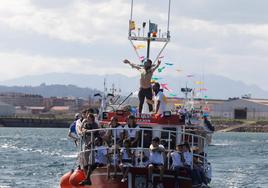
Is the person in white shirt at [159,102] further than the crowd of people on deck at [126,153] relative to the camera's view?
Yes

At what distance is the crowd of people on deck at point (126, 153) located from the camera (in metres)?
26.6

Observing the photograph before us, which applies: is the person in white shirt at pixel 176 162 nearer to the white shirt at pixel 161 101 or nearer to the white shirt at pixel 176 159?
the white shirt at pixel 176 159

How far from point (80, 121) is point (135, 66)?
10.9 feet

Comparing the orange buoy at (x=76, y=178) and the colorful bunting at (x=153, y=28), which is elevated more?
the colorful bunting at (x=153, y=28)

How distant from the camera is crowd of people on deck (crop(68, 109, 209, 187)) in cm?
2662

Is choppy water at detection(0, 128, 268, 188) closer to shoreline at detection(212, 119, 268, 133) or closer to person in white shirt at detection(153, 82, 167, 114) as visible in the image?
person in white shirt at detection(153, 82, 167, 114)

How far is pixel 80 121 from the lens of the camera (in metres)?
30.9

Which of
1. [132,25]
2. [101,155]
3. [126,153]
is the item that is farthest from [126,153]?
[132,25]

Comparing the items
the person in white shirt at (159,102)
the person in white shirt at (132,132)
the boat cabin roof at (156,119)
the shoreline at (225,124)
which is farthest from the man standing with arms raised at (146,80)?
the shoreline at (225,124)

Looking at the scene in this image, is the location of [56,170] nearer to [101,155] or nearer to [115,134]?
[101,155]

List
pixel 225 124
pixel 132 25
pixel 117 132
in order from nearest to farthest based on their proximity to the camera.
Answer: pixel 117 132, pixel 132 25, pixel 225 124

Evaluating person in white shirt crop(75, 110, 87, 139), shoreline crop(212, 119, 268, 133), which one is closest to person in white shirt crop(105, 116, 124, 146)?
person in white shirt crop(75, 110, 87, 139)

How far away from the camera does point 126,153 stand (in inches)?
1061

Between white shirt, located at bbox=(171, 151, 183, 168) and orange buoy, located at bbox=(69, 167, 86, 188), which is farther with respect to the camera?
orange buoy, located at bbox=(69, 167, 86, 188)
